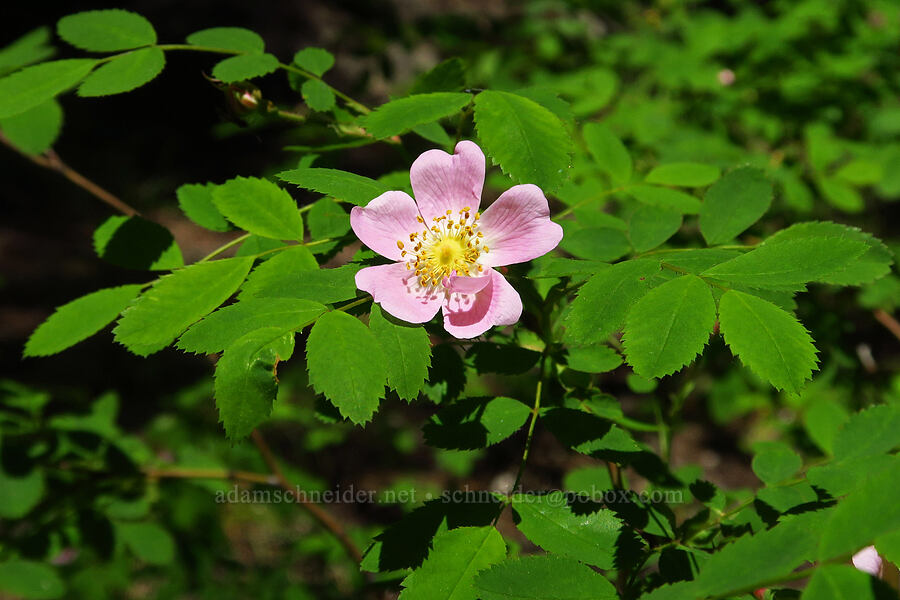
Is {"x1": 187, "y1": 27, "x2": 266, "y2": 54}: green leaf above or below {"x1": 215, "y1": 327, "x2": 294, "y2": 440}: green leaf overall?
above

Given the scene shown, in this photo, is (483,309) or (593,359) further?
(593,359)

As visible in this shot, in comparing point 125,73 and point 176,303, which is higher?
point 125,73

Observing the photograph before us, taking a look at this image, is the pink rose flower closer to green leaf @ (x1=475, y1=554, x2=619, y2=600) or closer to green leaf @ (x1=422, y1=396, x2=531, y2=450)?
green leaf @ (x1=422, y1=396, x2=531, y2=450)

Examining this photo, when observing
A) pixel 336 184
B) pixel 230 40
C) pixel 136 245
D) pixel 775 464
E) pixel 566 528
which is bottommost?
pixel 775 464

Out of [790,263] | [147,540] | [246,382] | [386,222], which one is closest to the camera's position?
[246,382]

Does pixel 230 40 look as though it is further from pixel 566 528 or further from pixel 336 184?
pixel 566 528

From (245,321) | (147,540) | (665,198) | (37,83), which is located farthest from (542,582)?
(147,540)

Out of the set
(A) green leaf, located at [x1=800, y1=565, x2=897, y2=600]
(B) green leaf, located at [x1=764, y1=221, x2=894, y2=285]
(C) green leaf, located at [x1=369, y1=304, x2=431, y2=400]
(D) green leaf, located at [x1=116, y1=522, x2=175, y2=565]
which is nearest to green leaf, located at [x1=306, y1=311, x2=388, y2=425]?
(C) green leaf, located at [x1=369, y1=304, x2=431, y2=400]

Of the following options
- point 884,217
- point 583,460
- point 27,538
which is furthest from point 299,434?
point 884,217

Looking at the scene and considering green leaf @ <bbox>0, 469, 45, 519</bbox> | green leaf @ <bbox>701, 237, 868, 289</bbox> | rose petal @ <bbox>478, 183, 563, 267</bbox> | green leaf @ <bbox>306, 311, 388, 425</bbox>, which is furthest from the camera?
green leaf @ <bbox>0, 469, 45, 519</bbox>
